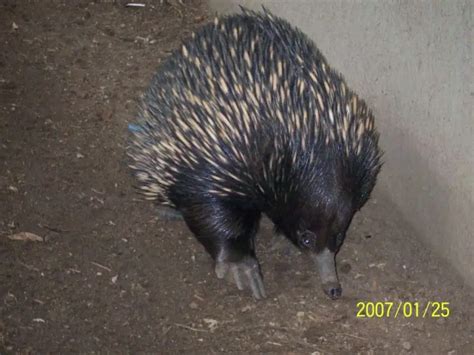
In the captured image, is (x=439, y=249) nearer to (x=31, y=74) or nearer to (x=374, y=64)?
(x=374, y=64)

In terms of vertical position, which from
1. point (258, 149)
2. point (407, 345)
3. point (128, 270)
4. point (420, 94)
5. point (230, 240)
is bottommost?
point (128, 270)

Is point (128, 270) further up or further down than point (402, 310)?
further down

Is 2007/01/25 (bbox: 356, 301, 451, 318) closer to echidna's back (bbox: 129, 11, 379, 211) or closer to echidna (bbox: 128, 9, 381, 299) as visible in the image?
echidna (bbox: 128, 9, 381, 299)

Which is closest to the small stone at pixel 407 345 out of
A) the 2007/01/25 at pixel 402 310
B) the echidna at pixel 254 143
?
the 2007/01/25 at pixel 402 310

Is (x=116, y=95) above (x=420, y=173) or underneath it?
underneath

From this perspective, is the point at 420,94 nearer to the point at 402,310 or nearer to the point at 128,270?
the point at 402,310

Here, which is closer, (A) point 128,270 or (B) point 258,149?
(B) point 258,149

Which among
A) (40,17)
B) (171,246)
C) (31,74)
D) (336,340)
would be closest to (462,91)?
(336,340)

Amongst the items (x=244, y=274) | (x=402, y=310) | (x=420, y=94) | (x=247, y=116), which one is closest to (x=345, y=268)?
(x=402, y=310)
